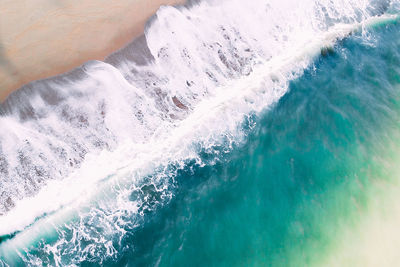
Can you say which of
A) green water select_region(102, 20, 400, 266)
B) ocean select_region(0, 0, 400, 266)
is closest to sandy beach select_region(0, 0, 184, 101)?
ocean select_region(0, 0, 400, 266)

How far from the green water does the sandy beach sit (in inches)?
142

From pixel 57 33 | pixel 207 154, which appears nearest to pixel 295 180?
pixel 207 154

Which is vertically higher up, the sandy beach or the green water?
the sandy beach

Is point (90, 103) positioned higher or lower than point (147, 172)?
higher

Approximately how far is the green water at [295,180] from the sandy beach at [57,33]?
11.9 feet

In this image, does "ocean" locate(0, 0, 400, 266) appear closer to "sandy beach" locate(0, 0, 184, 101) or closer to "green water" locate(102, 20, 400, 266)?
"green water" locate(102, 20, 400, 266)

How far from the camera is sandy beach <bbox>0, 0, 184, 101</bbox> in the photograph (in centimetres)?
693

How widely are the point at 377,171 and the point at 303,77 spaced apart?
316cm

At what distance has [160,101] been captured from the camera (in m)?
7.64

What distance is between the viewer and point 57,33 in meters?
7.20

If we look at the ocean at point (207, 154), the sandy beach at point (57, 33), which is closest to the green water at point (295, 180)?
the ocean at point (207, 154)

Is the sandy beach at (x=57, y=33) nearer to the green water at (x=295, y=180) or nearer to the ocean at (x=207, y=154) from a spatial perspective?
the ocean at (x=207, y=154)

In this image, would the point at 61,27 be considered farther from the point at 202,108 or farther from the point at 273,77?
the point at 273,77

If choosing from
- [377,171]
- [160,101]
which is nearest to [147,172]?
[160,101]
